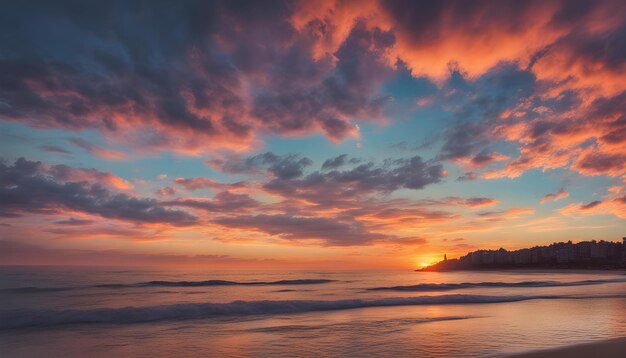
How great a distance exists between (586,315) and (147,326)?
65.8 ft

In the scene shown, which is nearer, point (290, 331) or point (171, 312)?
point (290, 331)

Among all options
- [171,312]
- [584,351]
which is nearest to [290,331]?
[171,312]

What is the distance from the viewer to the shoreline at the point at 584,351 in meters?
9.72

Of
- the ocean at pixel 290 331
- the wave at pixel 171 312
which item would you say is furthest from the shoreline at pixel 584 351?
the wave at pixel 171 312

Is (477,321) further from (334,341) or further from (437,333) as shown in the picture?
(334,341)

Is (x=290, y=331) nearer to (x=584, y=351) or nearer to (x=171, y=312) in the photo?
(x=171, y=312)

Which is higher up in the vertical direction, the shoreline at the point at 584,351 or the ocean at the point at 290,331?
the shoreline at the point at 584,351

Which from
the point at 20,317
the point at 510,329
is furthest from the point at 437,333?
the point at 20,317

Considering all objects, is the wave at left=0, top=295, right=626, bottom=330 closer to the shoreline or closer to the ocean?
the ocean

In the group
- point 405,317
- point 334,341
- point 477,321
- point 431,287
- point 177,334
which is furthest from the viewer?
point 431,287

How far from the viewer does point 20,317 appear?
1864 cm

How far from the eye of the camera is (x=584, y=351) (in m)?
10.1

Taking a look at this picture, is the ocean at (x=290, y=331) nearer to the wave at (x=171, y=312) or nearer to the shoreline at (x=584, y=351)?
the wave at (x=171, y=312)

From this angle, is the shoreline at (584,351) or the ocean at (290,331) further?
the ocean at (290,331)
